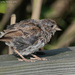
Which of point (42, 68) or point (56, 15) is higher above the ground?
point (56, 15)

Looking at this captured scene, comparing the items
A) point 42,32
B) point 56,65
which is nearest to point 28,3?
point 42,32

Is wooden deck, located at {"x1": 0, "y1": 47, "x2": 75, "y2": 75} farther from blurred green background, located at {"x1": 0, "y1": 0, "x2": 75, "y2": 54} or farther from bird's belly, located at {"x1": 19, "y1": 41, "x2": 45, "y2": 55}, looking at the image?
blurred green background, located at {"x1": 0, "y1": 0, "x2": 75, "y2": 54}

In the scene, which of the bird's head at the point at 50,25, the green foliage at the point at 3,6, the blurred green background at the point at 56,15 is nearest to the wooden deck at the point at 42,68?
the green foliage at the point at 3,6

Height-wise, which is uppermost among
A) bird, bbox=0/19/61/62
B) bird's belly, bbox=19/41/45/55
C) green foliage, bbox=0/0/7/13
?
green foliage, bbox=0/0/7/13

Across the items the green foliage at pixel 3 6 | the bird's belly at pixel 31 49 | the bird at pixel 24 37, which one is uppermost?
the green foliage at pixel 3 6

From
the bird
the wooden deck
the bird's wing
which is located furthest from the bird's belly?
the wooden deck

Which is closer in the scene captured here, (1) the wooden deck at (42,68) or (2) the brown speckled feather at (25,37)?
(1) the wooden deck at (42,68)

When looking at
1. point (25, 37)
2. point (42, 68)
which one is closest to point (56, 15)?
point (25, 37)

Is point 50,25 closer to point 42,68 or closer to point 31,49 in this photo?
point 31,49

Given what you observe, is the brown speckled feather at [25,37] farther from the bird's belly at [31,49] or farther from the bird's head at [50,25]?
the bird's head at [50,25]

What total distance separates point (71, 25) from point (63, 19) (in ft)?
0.74

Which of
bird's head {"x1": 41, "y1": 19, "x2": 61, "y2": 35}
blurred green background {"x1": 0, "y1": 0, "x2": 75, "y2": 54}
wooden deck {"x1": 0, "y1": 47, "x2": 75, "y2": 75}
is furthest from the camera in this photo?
blurred green background {"x1": 0, "y1": 0, "x2": 75, "y2": 54}

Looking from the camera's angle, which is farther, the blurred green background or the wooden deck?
the blurred green background

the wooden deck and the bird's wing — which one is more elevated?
the bird's wing
